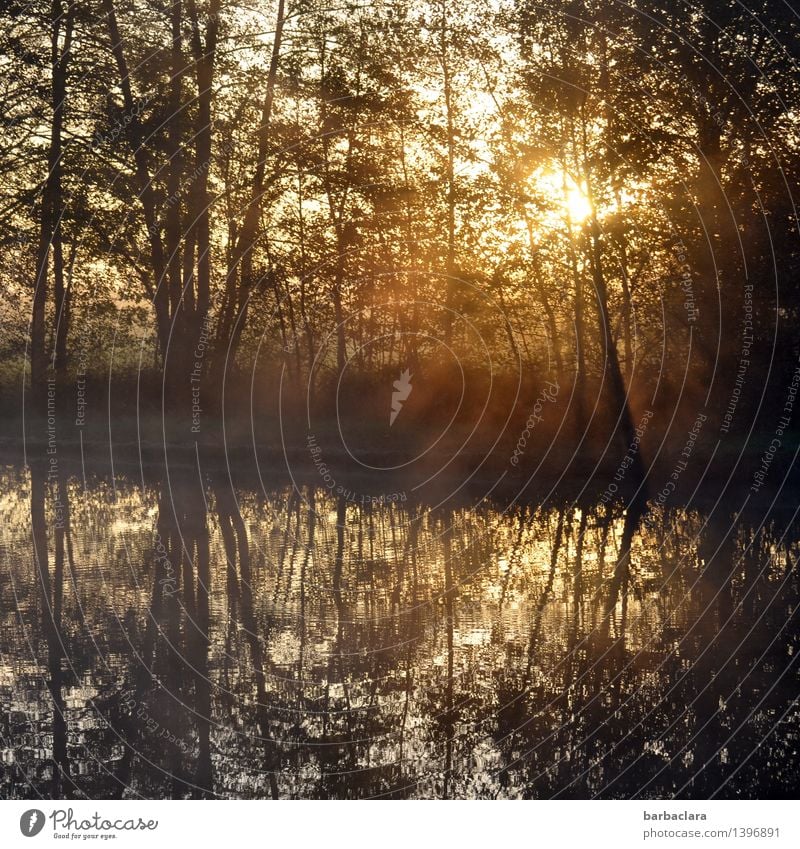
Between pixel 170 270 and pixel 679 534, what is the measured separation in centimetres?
1353

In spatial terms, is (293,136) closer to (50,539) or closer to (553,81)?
(553,81)

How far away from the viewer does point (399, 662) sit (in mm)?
6891
